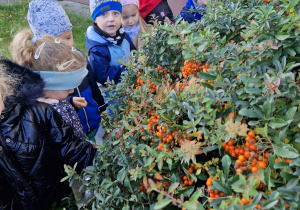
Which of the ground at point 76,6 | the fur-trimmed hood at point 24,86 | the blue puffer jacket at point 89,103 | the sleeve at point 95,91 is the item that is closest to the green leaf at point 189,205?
the fur-trimmed hood at point 24,86

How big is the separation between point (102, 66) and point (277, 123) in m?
2.24

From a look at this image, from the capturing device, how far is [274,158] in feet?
2.86

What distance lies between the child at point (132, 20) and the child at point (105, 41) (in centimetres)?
37

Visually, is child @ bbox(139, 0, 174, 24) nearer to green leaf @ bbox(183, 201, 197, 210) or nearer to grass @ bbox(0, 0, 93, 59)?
grass @ bbox(0, 0, 93, 59)

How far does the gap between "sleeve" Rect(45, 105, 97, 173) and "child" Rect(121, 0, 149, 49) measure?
6.09 feet

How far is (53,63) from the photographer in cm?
196

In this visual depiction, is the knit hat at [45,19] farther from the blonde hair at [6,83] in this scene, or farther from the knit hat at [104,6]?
the blonde hair at [6,83]

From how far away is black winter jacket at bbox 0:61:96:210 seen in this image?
1.59 metres

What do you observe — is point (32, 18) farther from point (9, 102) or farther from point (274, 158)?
point (274, 158)

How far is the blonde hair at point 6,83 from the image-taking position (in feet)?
5.31

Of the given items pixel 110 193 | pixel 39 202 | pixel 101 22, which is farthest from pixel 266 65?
pixel 101 22

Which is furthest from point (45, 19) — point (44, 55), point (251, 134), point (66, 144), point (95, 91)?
point (251, 134)

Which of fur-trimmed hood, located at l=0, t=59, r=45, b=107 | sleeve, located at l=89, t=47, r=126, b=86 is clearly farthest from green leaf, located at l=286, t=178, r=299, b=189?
sleeve, located at l=89, t=47, r=126, b=86

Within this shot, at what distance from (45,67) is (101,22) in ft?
4.18
